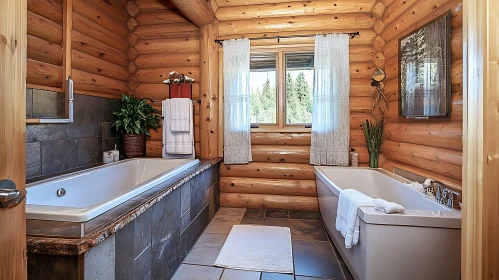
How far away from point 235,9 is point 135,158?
237cm

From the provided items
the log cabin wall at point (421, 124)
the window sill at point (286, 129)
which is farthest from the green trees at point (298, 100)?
the log cabin wall at point (421, 124)

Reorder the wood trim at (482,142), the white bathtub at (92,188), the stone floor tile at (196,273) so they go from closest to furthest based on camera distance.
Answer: the wood trim at (482,142)
the white bathtub at (92,188)
the stone floor tile at (196,273)

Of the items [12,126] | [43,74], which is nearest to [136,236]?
[12,126]

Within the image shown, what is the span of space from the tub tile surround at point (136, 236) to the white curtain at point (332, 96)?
1.69 metres

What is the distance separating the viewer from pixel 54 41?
7.95 feet

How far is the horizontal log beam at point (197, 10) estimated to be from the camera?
2731mm

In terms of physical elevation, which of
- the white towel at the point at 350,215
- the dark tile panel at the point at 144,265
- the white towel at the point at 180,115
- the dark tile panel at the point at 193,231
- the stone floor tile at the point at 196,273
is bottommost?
the stone floor tile at the point at 196,273

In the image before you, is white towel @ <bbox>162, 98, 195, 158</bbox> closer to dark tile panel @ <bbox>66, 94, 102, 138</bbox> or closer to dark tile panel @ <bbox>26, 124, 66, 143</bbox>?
dark tile panel @ <bbox>66, 94, 102, 138</bbox>

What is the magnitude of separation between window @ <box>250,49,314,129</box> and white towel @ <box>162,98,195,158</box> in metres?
0.87

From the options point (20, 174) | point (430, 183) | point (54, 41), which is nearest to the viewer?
point (20, 174)

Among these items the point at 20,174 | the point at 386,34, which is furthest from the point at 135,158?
the point at 386,34

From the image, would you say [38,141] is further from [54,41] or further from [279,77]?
[279,77]

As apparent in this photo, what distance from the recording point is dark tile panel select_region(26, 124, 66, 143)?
2.15m

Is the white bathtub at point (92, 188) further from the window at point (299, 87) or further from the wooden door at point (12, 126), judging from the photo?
the window at point (299, 87)
